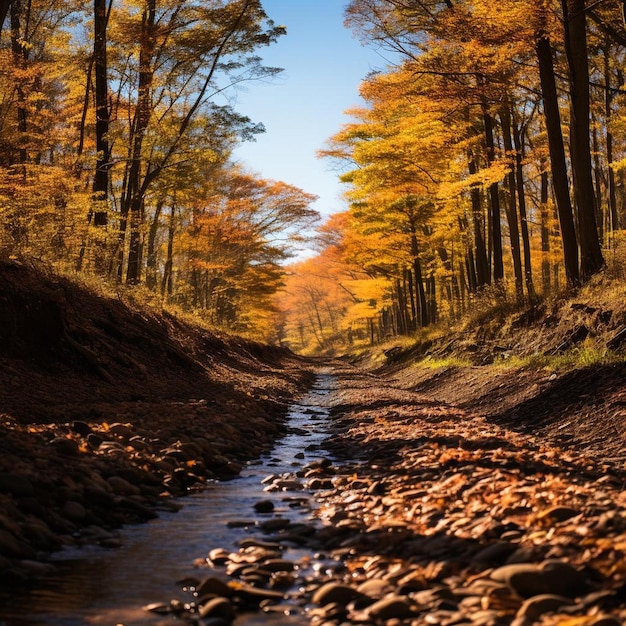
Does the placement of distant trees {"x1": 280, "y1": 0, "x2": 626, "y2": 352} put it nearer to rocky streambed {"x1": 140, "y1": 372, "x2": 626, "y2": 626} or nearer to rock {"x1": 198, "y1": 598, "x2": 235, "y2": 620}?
rocky streambed {"x1": 140, "y1": 372, "x2": 626, "y2": 626}

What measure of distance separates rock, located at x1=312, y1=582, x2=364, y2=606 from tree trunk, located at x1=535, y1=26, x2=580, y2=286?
11.0 metres

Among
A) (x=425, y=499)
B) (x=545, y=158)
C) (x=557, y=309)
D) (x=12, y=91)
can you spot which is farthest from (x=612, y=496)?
(x=545, y=158)

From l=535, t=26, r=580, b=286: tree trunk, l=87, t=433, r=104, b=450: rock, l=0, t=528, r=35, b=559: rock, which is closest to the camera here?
l=0, t=528, r=35, b=559: rock

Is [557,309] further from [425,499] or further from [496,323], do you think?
[425,499]

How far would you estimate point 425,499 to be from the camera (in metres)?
4.62

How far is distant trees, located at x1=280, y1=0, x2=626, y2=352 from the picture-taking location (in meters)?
12.1

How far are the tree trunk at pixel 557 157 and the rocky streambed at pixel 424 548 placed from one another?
25.7ft

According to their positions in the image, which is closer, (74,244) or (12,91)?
(74,244)

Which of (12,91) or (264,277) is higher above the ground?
(12,91)

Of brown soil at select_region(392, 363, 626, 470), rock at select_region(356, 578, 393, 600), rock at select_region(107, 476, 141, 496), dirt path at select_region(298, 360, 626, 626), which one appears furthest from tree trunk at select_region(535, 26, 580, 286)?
rock at select_region(356, 578, 393, 600)

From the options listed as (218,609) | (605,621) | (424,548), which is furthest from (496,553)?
(218,609)

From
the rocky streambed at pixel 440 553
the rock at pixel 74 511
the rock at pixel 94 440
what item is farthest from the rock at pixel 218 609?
the rock at pixel 94 440

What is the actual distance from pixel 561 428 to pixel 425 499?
12.8 ft

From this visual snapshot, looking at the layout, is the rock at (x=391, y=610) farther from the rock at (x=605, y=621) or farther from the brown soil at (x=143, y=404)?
the brown soil at (x=143, y=404)
